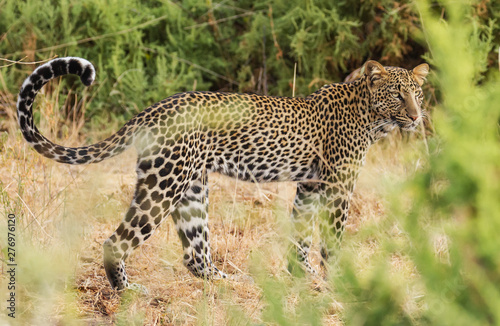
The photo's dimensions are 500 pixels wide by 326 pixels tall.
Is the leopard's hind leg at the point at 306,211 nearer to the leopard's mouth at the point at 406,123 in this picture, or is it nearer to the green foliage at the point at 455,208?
the leopard's mouth at the point at 406,123

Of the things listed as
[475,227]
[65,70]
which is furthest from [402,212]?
[65,70]

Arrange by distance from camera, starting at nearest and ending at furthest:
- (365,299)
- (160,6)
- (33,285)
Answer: (365,299) → (33,285) → (160,6)

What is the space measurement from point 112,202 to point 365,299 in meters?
4.22

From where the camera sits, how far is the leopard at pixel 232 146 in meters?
4.51

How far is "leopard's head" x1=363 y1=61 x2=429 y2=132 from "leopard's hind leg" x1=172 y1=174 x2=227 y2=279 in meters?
1.54

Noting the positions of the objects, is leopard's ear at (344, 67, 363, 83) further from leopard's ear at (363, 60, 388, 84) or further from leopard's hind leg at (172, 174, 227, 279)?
leopard's hind leg at (172, 174, 227, 279)

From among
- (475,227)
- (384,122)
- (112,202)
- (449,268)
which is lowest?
(112,202)

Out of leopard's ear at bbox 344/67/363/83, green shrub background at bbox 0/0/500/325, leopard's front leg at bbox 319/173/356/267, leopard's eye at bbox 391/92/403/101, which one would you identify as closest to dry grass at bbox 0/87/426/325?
leopard's front leg at bbox 319/173/356/267

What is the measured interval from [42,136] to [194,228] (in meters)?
1.38

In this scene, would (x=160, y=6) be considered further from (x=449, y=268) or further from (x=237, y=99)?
(x=449, y=268)

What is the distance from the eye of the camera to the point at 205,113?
4.82m

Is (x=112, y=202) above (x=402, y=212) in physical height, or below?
below

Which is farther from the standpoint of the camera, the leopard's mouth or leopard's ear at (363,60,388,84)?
leopard's ear at (363,60,388,84)

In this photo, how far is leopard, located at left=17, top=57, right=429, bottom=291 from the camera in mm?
4512
